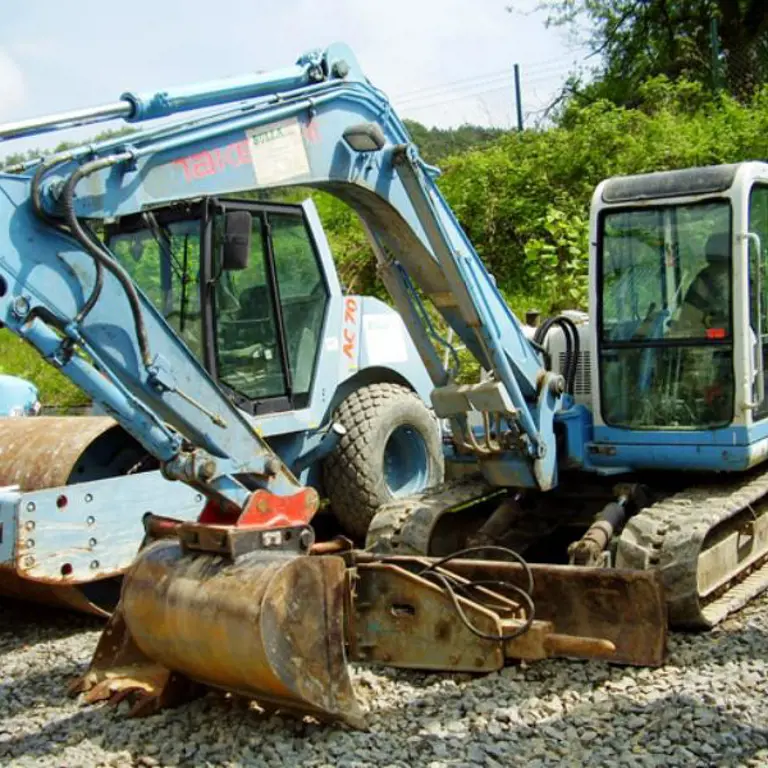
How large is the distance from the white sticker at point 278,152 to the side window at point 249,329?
1.65 meters

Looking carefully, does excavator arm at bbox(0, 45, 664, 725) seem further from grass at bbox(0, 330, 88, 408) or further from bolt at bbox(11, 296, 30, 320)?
grass at bbox(0, 330, 88, 408)

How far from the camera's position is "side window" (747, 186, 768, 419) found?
19.8 ft

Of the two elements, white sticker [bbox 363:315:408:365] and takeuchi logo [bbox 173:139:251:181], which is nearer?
takeuchi logo [bbox 173:139:251:181]

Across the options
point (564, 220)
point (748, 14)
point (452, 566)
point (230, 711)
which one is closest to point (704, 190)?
point (452, 566)

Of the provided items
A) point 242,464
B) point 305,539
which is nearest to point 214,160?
point 242,464

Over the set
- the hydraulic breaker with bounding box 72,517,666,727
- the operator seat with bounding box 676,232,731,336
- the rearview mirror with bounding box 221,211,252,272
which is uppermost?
the rearview mirror with bounding box 221,211,252,272

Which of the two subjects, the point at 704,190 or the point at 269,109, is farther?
the point at 704,190

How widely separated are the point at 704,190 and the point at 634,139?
794 centimetres

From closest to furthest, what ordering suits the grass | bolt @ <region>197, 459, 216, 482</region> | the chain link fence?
bolt @ <region>197, 459, 216, 482</region> < the grass < the chain link fence

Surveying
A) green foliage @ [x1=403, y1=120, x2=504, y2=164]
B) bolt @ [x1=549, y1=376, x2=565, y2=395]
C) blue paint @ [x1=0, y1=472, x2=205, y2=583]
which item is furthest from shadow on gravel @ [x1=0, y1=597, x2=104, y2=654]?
green foliage @ [x1=403, y1=120, x2=504, y2=164]

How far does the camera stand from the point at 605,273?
6398 mm

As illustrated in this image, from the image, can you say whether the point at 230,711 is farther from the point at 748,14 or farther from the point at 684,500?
the point at 748,14

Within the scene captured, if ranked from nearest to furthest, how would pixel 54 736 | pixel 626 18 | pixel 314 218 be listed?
pixel 54 736 < pixel 314 218 < pixel 626 18

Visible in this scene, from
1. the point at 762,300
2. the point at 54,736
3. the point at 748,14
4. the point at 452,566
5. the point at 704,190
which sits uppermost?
the point at 748,14
